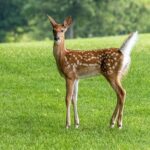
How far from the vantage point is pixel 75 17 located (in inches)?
2402

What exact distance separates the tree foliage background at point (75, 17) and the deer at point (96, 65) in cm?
4807

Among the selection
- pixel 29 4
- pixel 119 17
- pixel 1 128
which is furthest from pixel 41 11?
pixel 1 128

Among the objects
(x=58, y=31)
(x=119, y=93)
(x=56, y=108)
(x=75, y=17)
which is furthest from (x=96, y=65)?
(x=75, y=17)

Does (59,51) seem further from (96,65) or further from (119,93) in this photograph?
(119,93)

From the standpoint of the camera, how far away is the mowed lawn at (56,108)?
9172 millimetres

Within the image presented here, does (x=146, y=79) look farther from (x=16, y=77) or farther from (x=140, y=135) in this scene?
(x=140, y=135)

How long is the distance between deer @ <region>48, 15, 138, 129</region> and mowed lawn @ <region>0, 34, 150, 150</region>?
1.48 ft

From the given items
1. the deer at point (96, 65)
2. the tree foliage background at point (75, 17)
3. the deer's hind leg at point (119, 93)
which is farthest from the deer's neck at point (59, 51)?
the tree foliage background at point (75, 17)

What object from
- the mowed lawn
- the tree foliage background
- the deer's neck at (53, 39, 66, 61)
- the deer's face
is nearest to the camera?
the mowed lawn

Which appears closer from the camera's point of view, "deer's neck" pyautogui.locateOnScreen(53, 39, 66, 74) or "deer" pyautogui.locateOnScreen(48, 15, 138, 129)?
"deer" pyautogui.locateOnScreen(48, 15, 138, 129)


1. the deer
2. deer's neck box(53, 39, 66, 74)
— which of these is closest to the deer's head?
the deer

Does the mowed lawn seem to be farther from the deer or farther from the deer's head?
the deer's head

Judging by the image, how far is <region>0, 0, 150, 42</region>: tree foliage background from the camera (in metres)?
60.8

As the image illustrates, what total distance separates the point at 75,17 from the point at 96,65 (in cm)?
5145
